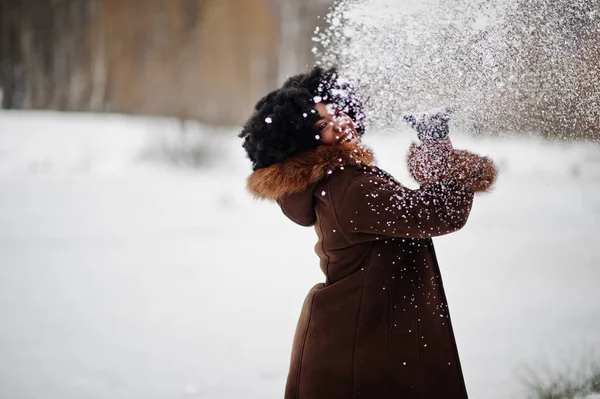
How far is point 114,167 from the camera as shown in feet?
24.0

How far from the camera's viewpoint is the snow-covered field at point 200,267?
3051 millimetres

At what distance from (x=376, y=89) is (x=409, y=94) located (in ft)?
0.31

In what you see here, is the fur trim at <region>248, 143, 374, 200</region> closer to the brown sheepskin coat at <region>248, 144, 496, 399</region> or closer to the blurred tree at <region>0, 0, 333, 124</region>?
the brown sheepskin coat at <region>248, 144, 496, 399</region>

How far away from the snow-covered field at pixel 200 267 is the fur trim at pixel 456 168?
0.71 feet

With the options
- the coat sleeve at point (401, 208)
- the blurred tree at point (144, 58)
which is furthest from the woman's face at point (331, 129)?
the blurred tree at point (144, 58)

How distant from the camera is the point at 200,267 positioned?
528cm

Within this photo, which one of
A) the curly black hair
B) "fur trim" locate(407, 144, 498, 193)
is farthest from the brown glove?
the curly black hair

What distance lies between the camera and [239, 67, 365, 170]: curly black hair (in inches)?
62.5

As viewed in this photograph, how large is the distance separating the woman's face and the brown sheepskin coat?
0.04m

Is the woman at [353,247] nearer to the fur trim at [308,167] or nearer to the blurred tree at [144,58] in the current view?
the fur trim at [308,167]

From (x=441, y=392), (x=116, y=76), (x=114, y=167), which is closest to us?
(x=441, y=392)

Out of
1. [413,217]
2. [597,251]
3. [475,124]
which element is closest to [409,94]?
[475,124]

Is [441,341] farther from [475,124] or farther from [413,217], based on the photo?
[475,124]

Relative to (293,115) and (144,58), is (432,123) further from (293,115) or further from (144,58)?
(144,58)
